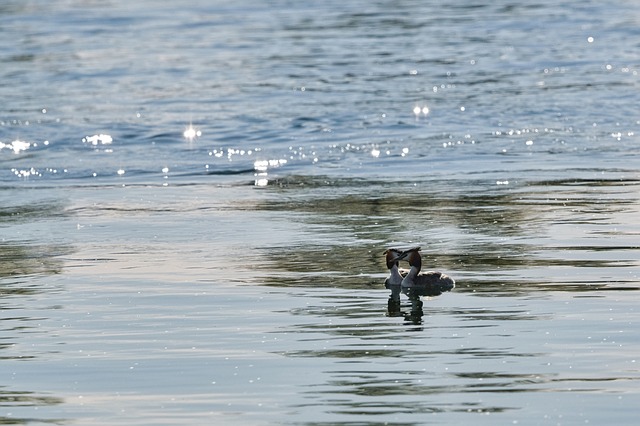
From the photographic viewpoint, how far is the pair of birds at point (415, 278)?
35.4 ft

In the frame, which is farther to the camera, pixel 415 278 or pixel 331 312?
pixel 415 278

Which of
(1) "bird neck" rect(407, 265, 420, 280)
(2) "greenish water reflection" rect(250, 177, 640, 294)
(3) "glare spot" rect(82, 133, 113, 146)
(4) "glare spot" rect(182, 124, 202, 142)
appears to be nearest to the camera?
(1) "bird neck" rect(407, 265, 420, 280)

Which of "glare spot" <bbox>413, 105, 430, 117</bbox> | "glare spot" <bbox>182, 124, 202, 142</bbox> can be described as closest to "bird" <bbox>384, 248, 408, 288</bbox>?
"glare spot" <bbox>182, 124, 202, 142</bbox>

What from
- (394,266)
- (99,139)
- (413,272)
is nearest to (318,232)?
(394,266)

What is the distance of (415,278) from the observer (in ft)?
35.6

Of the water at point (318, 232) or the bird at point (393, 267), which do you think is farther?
the bird at point (393, 267)

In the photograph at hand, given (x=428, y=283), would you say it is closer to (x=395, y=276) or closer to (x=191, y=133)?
(x=395, y=276)

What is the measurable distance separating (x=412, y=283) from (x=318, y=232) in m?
2.64

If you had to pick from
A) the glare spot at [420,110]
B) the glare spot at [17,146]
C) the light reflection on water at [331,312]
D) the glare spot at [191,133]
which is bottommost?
the light reflection on water at [331,312]

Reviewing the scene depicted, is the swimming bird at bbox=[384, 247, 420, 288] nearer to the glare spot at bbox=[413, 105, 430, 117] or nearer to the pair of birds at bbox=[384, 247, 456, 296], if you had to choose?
the pair of birds at bbox=[384, 247, 456, 296]

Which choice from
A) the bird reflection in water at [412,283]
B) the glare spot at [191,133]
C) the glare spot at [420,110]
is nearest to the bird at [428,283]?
the bird reflection in water at [412,283]

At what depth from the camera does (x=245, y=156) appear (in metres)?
19.1

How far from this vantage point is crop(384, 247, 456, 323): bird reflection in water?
10477 mm

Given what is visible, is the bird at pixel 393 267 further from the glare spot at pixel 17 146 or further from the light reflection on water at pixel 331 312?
the glare spot at pixel 17 146
